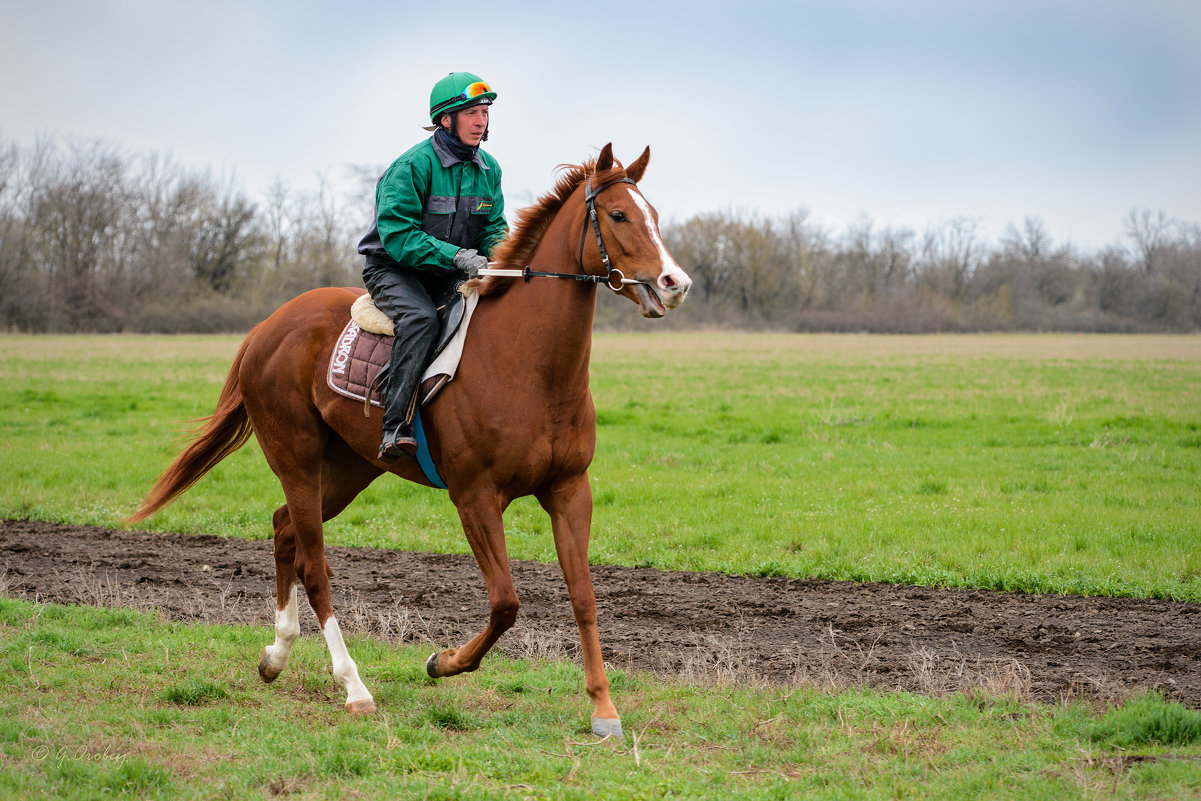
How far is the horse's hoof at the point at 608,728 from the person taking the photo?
15.6 ft

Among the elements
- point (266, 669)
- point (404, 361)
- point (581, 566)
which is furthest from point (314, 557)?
point (581, 566)

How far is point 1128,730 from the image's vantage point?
4.62 metres

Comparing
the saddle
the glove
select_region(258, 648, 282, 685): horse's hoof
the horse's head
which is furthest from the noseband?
select_region(258, 648, 282, 685): horse's hoof

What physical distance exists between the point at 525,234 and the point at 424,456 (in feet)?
4.46

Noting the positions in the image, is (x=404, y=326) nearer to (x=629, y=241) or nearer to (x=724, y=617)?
(x=629, y=241)

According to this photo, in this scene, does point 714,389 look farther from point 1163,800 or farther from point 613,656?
point 1163,800

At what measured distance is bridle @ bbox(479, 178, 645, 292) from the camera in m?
4.91

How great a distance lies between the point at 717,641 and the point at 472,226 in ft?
10.2

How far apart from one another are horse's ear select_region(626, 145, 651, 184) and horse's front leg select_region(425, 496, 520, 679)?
1.84 metres

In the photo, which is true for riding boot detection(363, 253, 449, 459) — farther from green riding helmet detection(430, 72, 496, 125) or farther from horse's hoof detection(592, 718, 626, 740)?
horse's hoof detection(592, 718, 626, 740)

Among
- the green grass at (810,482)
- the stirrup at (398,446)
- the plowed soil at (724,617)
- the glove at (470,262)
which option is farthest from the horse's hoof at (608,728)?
the green grass at (810,482)

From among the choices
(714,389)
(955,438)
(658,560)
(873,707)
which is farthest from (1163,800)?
(714,389)

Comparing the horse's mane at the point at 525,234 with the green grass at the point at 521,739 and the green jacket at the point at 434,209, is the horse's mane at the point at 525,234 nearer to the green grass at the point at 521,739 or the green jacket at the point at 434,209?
the green jacket at the point at 434,209

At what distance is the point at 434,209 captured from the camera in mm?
5746
